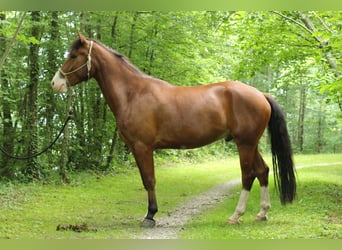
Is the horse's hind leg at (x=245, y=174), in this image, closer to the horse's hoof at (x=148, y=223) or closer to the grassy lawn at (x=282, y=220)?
the grassy lawn at (x=282, y=220)

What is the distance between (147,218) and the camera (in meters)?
5.04

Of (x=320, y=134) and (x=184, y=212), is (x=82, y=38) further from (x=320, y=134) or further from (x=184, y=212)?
(x=320, y=134)

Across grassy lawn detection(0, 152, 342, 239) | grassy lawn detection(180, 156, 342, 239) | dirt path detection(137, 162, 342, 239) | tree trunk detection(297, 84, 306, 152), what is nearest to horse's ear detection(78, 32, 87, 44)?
grassy lawn detection(0, 152, 342, 239)

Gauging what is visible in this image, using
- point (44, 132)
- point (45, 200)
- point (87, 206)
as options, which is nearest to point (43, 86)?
point (44, 132)

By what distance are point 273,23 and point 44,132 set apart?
599 centimetres

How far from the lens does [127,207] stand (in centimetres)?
645

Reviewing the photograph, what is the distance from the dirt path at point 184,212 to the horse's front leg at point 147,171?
0.15 metres

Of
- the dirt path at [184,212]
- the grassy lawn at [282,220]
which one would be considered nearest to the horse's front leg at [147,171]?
the dirt path at [184,212]

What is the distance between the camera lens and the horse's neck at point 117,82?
5.20 metres

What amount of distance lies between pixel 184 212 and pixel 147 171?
4.07ft

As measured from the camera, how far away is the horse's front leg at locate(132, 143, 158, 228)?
5.04 metres

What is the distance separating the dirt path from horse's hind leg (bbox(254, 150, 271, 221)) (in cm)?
101

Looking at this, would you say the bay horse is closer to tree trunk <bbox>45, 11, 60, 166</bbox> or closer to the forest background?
the forest background

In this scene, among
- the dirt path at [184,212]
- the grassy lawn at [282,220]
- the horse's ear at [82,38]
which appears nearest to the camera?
the grassy lawn at [282,220]
